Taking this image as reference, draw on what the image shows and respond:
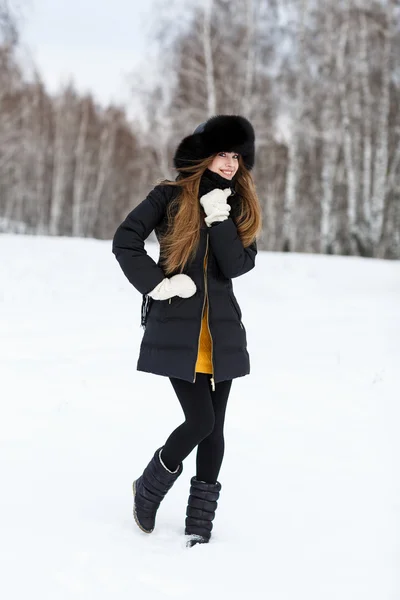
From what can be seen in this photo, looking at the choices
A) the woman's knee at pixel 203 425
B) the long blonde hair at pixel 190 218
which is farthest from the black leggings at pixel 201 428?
the long blonde hair at pixel 190 218

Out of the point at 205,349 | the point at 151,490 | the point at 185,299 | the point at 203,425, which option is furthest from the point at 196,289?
the point at 151,490

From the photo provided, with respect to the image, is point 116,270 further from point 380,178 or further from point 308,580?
point 380,178

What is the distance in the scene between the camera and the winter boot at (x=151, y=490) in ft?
10.4

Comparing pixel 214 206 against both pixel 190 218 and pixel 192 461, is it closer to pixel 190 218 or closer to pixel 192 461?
pixel 190 218

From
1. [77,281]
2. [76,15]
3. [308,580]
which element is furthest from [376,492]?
[76,15]

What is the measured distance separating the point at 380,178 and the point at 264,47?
14.1ft

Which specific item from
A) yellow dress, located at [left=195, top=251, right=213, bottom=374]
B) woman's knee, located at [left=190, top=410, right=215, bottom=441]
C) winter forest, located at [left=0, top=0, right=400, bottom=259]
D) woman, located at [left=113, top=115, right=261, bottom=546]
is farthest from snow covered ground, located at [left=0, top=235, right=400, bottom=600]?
winter forest, located at [left=0, top=0, right=400, bottom=259]

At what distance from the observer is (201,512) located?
10.5 ft

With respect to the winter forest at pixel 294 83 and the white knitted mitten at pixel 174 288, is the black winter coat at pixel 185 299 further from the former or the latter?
the winter forest at pixel 294 83

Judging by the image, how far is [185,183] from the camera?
3143 millimetres

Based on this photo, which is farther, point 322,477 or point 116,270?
point 116,270

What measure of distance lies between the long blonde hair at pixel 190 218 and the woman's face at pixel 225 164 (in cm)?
2

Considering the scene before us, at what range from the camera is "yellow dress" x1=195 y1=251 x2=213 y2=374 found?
10.1 feet

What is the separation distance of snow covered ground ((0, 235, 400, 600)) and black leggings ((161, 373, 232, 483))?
0.34 meters
